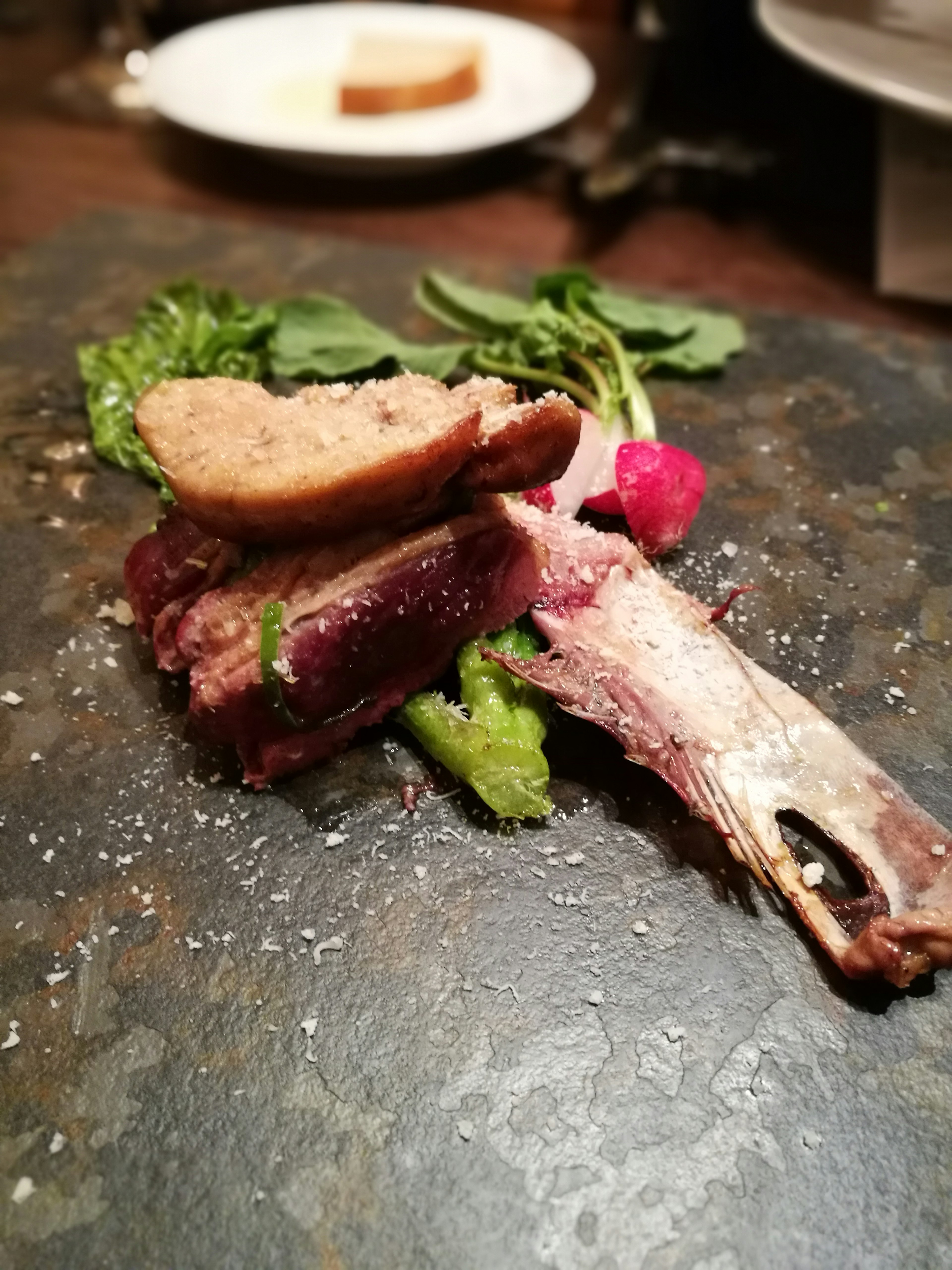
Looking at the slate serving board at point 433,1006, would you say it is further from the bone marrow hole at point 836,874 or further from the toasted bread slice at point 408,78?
the toasted bread slice at point 408,78

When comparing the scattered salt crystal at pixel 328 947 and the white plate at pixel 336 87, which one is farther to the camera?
the white plate at pixel 336 87

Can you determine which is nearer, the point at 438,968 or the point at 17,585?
the point at 438,968

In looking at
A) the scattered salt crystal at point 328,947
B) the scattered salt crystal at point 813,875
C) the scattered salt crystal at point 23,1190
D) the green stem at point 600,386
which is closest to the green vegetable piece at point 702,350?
the green stem at point 600,386

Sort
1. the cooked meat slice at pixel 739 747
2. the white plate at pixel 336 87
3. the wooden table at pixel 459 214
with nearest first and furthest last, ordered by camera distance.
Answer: the cooked meat slice at pixel 739 747, the wooden table at pixel 459 214, the white plate at pixel 336 87

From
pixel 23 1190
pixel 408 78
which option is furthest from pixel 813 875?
pixel 408 78

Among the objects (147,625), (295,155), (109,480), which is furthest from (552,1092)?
(295,155)

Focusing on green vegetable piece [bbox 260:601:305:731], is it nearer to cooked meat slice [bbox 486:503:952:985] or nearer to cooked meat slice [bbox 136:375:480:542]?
cooked meat slice [bbox 136:375:480:542]

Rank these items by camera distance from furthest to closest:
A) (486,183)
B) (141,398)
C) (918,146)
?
1. (486,183)
2. (918,146)
3. (141,398)

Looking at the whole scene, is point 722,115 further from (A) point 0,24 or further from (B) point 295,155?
(A) point 0,24

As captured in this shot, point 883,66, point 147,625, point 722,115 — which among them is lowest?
point 147,625
